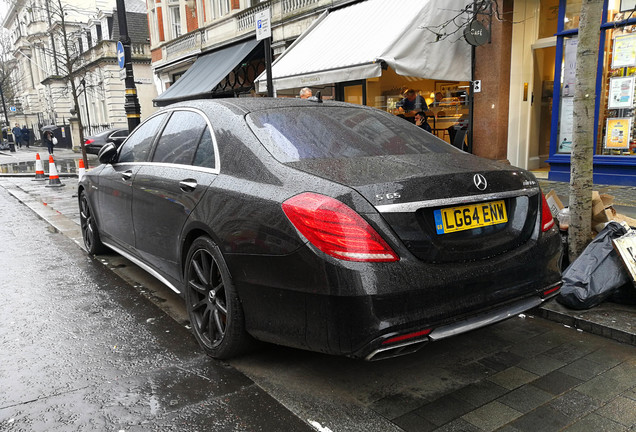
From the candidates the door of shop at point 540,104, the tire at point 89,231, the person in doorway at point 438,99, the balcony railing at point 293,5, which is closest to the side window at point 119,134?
the balcony railing at point 293,5

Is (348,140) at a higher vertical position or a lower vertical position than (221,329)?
higher

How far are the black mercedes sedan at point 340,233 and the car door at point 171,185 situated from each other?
0.06 feet

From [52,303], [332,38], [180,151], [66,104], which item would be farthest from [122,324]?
[66,104]

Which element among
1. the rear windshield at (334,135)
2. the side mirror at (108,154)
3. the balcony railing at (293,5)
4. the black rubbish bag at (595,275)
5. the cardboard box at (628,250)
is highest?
the balcony railing at (293,5)

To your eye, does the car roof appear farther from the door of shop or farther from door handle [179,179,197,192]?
the door of shop

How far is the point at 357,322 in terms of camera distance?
90.7 inches

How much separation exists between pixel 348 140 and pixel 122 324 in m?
2.26

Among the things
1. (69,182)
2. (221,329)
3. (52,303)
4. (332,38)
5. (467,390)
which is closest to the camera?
(467,390)

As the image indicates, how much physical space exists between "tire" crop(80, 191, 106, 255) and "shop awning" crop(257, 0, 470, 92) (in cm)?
531

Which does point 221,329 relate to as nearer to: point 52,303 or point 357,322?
point 357,322

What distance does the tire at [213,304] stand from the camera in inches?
115

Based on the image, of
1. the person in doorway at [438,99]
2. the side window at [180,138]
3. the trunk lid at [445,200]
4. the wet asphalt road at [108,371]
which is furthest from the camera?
the person in doorway at [438,99]

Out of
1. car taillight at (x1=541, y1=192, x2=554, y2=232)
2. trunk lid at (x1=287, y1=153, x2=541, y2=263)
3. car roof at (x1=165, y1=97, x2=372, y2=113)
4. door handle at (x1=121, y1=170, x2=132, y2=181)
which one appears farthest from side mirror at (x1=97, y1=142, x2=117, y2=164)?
car taillight at (x1=541, y1=192, x2=554, y2=232)

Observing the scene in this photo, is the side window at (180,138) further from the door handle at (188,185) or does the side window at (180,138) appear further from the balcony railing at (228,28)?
the balcony railing at (228,28)
